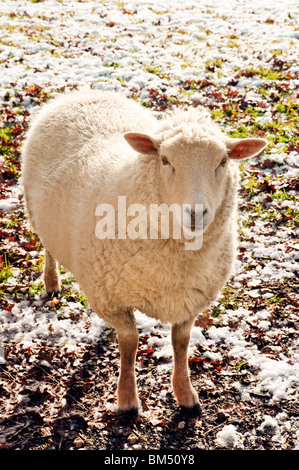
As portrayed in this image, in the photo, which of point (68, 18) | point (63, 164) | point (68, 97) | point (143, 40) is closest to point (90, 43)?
point (143, 40)

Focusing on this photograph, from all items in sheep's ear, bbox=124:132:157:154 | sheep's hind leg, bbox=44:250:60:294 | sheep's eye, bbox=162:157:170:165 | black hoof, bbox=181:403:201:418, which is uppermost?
sheep's ear, bbox=124:132:157:154

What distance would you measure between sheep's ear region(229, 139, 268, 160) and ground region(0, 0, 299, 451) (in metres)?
1.80

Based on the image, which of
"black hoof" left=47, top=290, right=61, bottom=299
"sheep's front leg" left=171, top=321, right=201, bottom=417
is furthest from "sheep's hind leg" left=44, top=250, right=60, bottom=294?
"sheep's front leg" left=171, top=321, right=201, bottom=417

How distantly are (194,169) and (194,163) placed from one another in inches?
1.8

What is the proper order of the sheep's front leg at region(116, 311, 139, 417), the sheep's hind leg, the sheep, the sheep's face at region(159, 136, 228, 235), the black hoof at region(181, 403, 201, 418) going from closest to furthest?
the sheep's face at region(159, 136, 228, 235) < the sheep < the sheep's front leg at region(116, 311, 139, 417) < the black hoof at region(181, 403, 201, 418) < the sheep's hind leg

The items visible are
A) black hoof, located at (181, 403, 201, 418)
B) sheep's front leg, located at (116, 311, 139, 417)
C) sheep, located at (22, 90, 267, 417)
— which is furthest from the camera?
black hoof, located at (181, 403, 201, 418)

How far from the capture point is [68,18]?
12.6 meters

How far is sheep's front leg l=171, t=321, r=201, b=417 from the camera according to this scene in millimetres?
3428

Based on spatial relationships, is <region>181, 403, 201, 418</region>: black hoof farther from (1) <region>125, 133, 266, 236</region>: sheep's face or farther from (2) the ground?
(1) <region>125, 133, 266, 236</region>: sheep's face

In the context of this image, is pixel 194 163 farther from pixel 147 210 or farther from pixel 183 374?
pixel 183 374

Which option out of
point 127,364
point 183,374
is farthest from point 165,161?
point 183,374

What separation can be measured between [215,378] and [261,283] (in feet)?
4.17

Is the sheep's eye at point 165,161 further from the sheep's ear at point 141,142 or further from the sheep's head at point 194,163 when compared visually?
the sheep's ear at point 141,142
